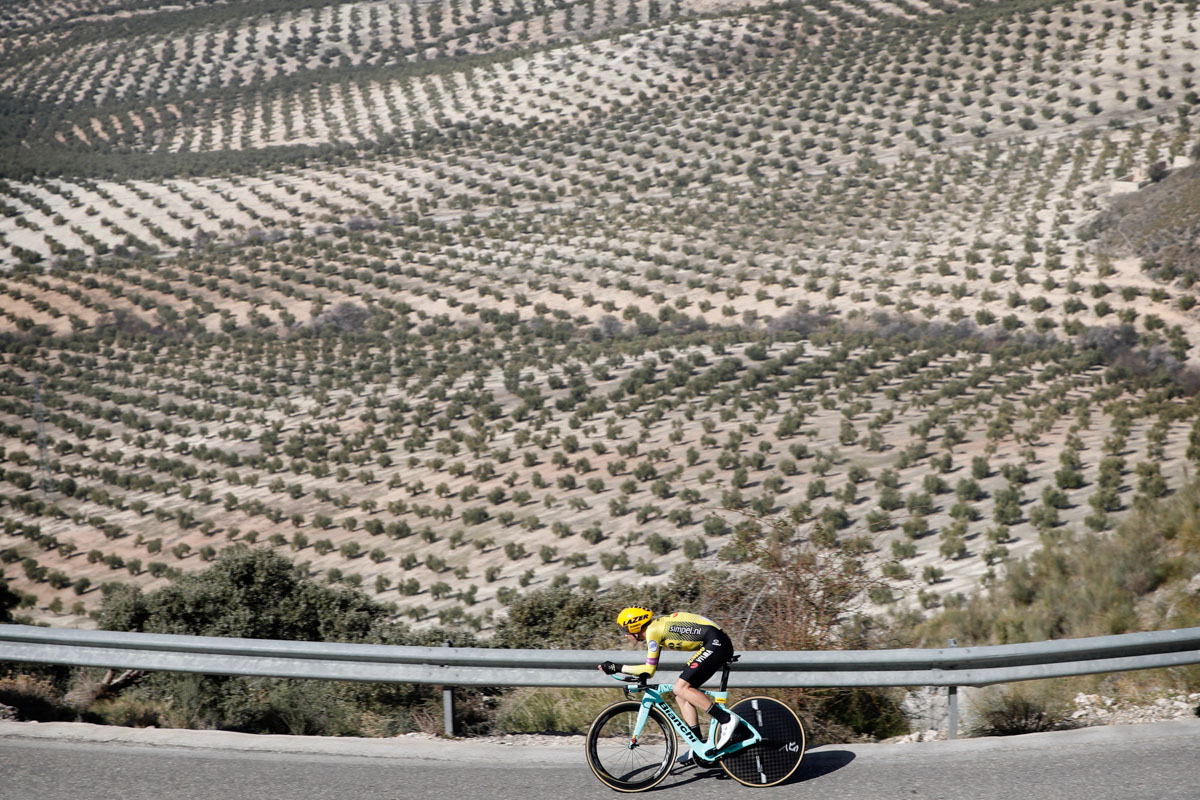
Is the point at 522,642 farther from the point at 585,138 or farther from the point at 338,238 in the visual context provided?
the point at 585,138

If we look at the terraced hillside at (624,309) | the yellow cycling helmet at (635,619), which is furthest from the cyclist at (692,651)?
the terraced hillside at (624,309)

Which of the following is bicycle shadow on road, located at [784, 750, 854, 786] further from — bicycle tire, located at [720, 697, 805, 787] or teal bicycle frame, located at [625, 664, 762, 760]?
teal bicycle frame, located at [625, 664, 762, 760]

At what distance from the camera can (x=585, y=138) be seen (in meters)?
62.5

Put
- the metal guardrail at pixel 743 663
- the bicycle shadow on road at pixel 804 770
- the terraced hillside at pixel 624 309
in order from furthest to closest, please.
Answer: the terraced hillside at pixel 624 309
the metal guardrail at pixel 743 663
the bicycle shadow on road at pixel 804 770

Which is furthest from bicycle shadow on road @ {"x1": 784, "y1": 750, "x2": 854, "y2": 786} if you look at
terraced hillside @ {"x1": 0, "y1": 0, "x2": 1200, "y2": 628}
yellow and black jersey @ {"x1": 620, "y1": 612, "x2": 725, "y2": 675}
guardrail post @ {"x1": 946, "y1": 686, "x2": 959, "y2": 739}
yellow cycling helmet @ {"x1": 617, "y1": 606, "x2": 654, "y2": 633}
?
terraced hillside @ {"x1": 0, "y1": 0, "x2": 1200, "y2": 628}

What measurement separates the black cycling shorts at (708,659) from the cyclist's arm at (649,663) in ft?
0.84

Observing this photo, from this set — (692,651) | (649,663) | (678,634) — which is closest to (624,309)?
(692,651)

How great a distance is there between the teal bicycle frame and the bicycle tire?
51 millimetres

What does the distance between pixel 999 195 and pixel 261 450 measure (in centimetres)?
3294

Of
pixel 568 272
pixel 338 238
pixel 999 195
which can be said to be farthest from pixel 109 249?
pixel 999 195

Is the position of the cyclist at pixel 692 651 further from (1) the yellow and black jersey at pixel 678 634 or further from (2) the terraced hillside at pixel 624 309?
(2) the terraced hillside at pixel 624 309

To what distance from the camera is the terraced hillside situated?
2444cm

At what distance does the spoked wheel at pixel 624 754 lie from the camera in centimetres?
578

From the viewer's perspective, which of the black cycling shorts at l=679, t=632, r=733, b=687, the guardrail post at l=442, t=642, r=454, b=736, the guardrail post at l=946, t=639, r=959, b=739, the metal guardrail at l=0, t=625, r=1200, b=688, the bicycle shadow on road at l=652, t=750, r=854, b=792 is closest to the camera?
the black cycling shorts at l=679, t=632, r=733, b=687
